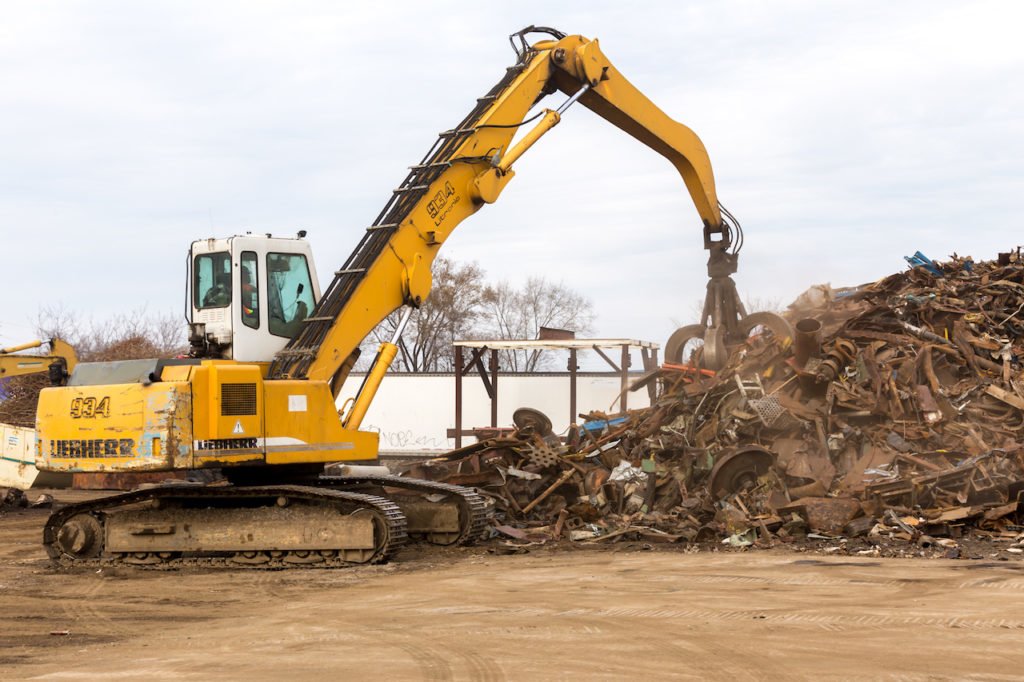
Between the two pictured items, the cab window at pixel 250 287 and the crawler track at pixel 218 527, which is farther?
the cab window at pixel 250 287

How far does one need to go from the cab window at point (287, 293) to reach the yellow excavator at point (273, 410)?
0.7 inches

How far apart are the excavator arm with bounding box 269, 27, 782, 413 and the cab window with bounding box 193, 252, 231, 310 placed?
907 millimetres

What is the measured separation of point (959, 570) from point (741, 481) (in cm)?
414

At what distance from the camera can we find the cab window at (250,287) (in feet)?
40.8

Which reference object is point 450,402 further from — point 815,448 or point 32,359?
point 815,448

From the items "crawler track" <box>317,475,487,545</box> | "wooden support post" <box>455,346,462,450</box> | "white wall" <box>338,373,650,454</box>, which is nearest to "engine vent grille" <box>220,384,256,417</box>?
"crawler track" <box>317,475,487,545</box>

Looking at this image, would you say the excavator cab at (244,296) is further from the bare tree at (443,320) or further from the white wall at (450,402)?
the bare tree at (443,320)

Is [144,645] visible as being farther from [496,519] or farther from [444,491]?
[496,519]

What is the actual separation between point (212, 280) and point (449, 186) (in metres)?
2.99

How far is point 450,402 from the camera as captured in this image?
3628 centimetres

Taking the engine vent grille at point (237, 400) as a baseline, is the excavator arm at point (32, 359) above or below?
above

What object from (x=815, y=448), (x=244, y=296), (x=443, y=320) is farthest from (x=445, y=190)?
(x=443, y=320)

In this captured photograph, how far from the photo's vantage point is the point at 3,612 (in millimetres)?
10414

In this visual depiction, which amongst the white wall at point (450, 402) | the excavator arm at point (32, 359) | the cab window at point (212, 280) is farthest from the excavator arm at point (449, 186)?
the white wall at point (450, 402)
